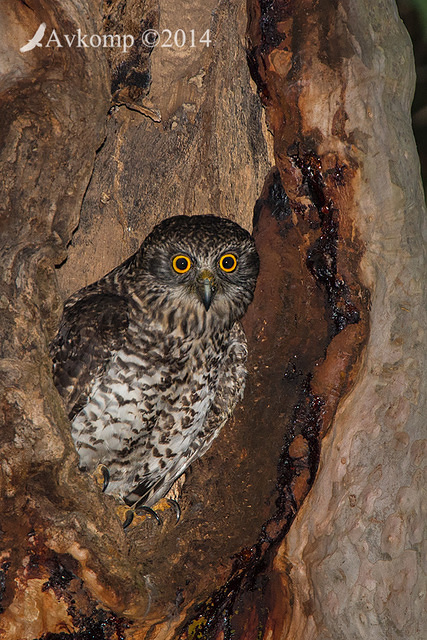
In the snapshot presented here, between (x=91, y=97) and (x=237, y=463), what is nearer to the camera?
(x=91, y=97)

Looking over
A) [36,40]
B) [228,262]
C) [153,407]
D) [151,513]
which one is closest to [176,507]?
[151,513]

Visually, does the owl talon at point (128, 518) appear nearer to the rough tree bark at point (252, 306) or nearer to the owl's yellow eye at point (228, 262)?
the rough tree bark at point (252, 306)

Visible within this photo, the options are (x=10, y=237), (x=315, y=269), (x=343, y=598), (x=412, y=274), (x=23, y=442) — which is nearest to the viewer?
(x=23, y=442)

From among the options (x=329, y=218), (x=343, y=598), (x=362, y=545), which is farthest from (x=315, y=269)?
(x=343, y=598)

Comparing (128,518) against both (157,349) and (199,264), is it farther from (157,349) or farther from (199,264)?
(199,264)

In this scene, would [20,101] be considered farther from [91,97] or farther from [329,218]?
[329,218]

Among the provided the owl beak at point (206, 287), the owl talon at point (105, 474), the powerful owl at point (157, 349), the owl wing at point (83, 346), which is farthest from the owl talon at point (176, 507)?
the owl beak at point (206, 287)

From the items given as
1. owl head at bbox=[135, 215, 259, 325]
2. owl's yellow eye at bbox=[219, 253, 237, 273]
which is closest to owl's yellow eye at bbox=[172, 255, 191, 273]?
owl head at bbox=[135, 215, 259, 325]
